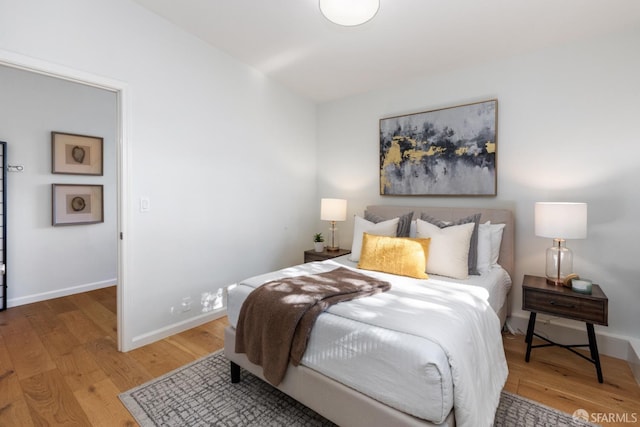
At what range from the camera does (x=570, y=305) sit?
218cm

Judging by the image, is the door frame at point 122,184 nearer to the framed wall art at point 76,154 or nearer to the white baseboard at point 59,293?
the white baseboard at point 59,293

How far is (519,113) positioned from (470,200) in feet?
2.99

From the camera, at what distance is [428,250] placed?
2.54 meters

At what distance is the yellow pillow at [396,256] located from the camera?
7.88 ft

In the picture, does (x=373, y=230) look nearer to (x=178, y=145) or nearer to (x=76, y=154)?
(x=178, y=145)

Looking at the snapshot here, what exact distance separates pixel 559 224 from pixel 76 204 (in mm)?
5205

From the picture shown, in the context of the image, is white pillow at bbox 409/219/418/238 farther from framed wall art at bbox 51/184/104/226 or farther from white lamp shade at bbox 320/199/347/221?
framed wall art at bbox 51/184/104/226

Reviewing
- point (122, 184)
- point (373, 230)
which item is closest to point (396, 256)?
point (373, 230)

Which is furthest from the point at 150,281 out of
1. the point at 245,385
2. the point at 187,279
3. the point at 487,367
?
the point at 487,367

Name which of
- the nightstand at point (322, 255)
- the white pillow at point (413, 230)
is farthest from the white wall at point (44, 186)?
the white pillow at point (413, 230)

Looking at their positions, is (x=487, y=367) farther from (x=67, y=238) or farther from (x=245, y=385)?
(x=67, y=238)

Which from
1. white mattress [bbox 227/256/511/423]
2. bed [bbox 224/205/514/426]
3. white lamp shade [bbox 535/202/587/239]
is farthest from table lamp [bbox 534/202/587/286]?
white mattress [bbox 227/256/511/423]

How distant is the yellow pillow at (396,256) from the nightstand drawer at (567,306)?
0.81 meters

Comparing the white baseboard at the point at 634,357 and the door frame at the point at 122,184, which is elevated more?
the door frame at the point at 122,184
